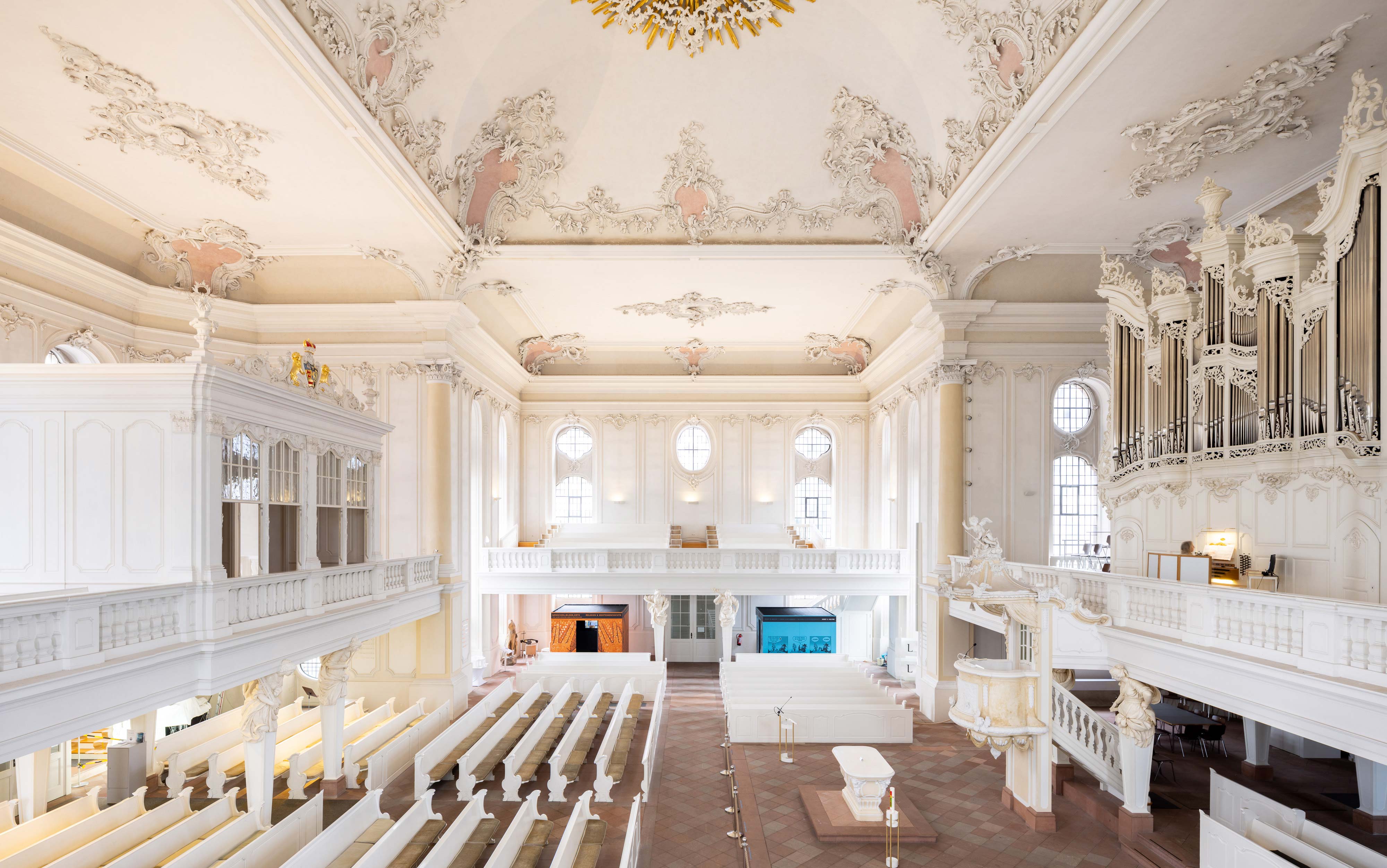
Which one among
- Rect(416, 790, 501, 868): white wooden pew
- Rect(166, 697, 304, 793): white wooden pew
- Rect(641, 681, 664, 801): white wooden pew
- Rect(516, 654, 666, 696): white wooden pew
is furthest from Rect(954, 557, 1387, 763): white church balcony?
Rect(166, 697, 304, 793): white wooden pew

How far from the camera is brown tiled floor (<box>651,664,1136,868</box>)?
375 inches

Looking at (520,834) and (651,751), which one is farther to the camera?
(651,751)

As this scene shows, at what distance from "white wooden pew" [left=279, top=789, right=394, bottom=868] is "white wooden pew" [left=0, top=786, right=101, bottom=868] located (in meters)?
2.08

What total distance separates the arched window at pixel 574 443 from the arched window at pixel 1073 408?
1337 centimetres

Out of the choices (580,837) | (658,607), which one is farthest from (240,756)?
(658,607)

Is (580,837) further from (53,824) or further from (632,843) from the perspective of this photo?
(53,824)

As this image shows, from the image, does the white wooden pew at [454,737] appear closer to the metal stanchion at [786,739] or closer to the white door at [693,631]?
the metal stanchion at [786,739]

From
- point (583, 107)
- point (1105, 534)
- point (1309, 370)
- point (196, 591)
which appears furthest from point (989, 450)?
point (196, 591)

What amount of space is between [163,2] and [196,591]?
595cm

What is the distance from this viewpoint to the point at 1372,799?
996 cm

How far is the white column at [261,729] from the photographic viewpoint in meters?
9.34

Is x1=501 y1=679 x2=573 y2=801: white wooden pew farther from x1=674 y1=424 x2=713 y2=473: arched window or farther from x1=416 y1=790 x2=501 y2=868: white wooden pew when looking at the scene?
x1=674 y1=424 x2=713 y2=473: arched window

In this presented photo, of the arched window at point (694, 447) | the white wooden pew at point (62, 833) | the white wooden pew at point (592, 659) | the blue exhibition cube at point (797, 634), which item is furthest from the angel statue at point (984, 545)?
the arched window at point (694, 447)

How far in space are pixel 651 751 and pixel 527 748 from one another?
77.1 inches
